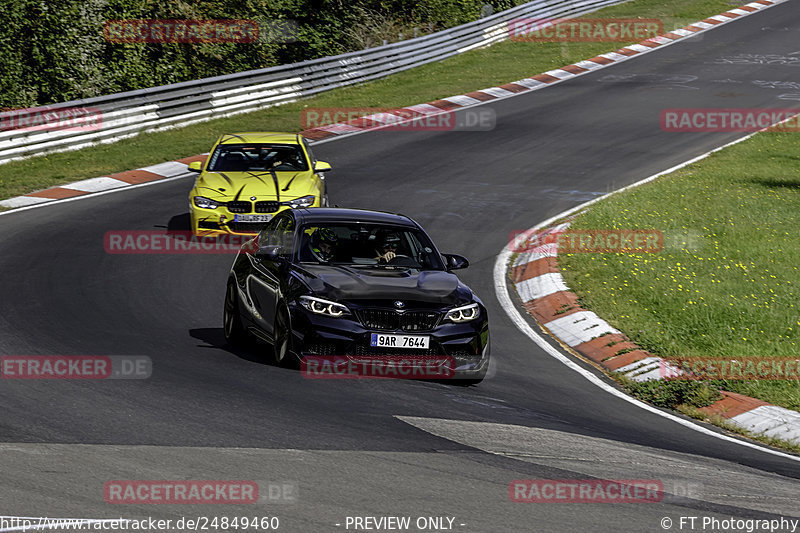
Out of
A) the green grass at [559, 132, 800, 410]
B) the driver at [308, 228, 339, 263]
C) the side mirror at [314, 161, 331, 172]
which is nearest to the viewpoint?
the driver at [308, 228, 339, 263]

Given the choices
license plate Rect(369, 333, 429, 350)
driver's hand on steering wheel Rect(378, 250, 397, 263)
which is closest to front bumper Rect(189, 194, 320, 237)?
driver's hand on steering wheel Rect(378, 250, 397, 263)

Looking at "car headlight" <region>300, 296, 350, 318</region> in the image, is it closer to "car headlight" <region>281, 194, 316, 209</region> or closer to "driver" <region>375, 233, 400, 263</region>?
"driver" <region>375, 233, 400, 263</region>

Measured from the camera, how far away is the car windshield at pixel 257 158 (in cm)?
1784

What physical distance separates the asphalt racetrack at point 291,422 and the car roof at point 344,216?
1.53m

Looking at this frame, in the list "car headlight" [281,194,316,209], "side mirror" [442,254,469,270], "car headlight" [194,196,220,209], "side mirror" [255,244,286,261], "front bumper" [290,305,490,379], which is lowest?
"car headlight" [281,194,316,209]

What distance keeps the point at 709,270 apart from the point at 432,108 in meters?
14.8

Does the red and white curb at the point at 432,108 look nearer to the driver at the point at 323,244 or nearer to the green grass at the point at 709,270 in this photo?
the green grass at the point at 709,270

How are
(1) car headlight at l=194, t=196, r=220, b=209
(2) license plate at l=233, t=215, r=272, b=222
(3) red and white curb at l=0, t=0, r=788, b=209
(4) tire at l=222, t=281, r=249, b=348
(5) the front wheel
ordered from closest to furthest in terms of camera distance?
(5) the front wheel → (4) tire at l=222, t=281, r=249, b=348 → (2) license plate at l=233, t=215, r=272, b=222 → (1) car headlight at l=194, t=196, r=220, b=209 → (3) red and white curb at l=0, t=0, r=788, b=209

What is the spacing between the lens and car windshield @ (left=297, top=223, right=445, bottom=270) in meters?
11.3

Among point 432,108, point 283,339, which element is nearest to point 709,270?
point 283,339

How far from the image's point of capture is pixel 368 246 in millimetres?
11555

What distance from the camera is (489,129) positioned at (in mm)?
26875

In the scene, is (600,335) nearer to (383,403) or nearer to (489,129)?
(383,403)

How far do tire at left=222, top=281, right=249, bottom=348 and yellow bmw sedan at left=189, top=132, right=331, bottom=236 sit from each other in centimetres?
426
